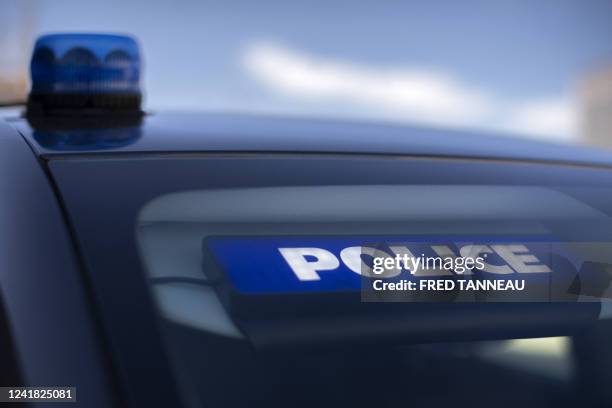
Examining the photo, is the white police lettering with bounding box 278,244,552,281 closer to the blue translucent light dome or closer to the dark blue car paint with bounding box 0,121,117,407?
the dark blue car paint with bounding box 0,121,117,407

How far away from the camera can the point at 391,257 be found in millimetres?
972

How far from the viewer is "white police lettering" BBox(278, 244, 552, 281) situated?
3.07 feet

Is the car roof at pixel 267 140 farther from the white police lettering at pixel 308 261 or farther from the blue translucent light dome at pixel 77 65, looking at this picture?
the white police lettering at pixel 308 261

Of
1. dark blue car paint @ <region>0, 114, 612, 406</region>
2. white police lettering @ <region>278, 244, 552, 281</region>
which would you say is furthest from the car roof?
white police lettering @ <region>278, 244, 552, 281</region>

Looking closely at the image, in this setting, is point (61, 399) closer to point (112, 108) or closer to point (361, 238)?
point (361, 238)

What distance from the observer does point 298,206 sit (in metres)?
1.02

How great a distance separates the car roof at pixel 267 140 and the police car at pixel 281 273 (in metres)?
0.01

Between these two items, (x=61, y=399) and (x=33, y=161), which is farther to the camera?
(x=33, y=161)

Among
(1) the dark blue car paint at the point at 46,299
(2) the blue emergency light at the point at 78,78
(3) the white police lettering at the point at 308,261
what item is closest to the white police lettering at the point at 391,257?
(3) the white police lettering at the point at 308,261

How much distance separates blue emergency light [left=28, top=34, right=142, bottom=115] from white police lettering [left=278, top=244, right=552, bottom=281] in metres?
0.72

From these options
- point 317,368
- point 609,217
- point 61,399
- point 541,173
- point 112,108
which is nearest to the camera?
point 61,399

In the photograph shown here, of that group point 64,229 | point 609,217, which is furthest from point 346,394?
point 609,217

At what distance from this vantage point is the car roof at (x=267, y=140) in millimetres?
1148

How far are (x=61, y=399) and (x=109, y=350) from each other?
6 cm
